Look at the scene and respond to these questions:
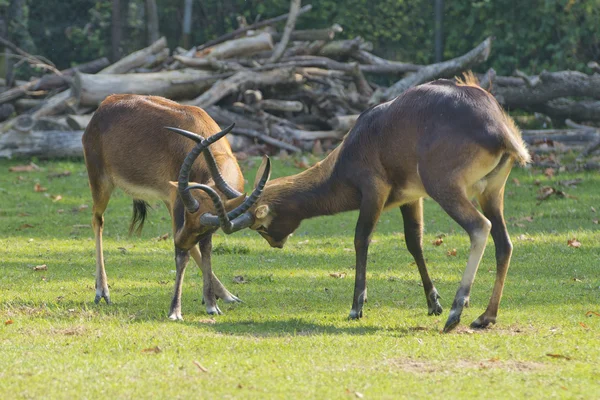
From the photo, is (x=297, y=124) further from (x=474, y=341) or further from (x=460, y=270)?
(x=474, y=341)

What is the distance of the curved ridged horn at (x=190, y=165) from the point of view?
8.40 m

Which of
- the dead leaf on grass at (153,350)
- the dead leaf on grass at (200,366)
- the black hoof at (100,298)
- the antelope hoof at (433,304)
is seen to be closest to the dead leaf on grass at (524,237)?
the antelope hoof at (433,304)

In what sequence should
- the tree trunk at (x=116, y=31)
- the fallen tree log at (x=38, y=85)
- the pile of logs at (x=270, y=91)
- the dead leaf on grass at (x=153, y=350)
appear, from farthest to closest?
the tree trunk at (x=116, y=31), the fallen tree log at (x=38, y=85), the pile of logs at (x=270, y=91), the dead leaf on grass at (x=153, y=350)

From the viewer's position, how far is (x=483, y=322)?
832 cm

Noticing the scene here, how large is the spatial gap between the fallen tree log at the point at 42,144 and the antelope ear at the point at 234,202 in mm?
12099

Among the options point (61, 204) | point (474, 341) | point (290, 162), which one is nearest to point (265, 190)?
point (474, 341)

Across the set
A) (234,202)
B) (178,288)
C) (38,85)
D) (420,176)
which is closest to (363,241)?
(420,176)

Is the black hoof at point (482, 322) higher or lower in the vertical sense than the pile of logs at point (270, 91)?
higher

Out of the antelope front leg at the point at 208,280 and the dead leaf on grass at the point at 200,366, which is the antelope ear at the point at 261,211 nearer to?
the antelope front leg at the point at 208,280

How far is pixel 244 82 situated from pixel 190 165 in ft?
45.6

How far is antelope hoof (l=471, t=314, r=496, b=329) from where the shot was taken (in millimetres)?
8320

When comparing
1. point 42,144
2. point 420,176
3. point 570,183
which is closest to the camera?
point 420,176

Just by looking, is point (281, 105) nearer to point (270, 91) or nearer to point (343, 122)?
point (270, 91)

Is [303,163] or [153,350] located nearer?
[153,350]
